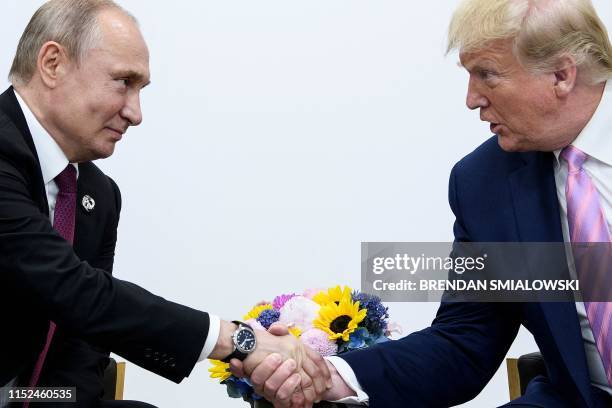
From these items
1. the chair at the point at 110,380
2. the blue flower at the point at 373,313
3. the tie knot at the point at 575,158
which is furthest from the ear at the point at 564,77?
the chair at the point at 110,380

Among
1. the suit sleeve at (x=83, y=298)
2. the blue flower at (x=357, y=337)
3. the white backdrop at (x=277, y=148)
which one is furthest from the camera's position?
the white backdrop at (x=277, y=148)

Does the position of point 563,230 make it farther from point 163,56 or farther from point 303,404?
point 163,56

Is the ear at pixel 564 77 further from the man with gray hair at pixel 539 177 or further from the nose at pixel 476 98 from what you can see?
the nose at pixel 476 98

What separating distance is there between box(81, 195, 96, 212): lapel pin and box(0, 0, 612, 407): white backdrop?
117cm

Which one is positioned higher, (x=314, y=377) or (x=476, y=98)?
(x=476, y=98)

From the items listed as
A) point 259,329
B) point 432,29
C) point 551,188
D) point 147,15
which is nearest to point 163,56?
point 147,15

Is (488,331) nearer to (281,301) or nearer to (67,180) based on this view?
(281,301)

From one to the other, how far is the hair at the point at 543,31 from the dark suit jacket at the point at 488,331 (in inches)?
9.7

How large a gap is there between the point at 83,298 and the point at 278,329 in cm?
45

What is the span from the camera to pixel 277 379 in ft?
6.36

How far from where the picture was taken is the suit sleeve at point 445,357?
2.03 metres

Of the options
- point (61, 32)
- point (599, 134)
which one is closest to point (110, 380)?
point (61, 32)

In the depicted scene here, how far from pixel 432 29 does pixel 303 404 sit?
1973 millimetres

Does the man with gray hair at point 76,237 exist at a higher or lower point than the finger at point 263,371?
higher
